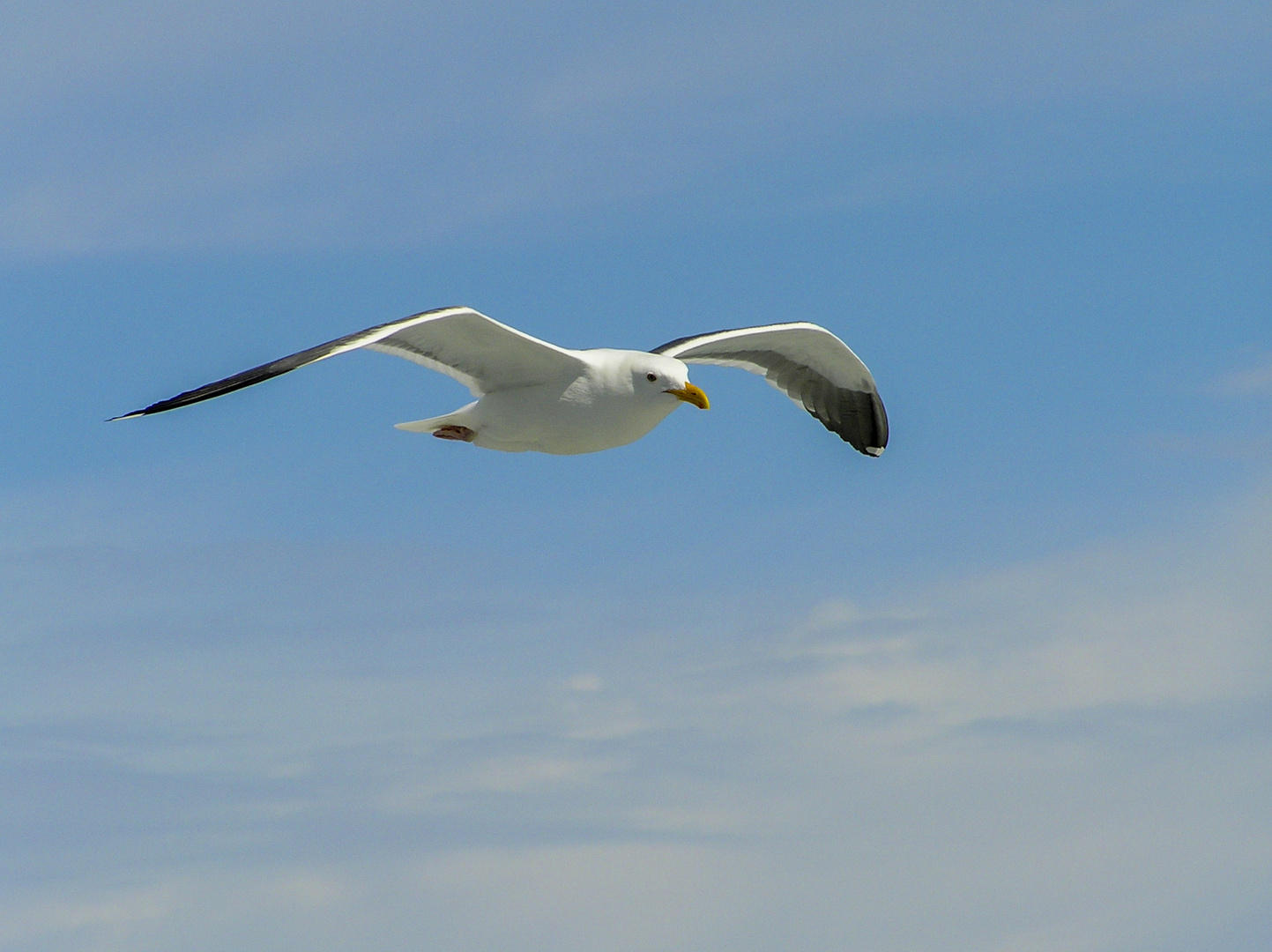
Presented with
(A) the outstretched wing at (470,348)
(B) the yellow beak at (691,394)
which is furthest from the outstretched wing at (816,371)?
(A) the outstretched wing at (470,348)

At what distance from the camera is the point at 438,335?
15828 mm

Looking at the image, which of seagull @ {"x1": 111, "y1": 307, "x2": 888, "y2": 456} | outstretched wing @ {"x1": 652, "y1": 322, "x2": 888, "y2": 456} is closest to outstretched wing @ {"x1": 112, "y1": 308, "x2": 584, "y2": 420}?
seagull @ {"x1": 111, "y1": 307, "x2": 888, "y2": 456}

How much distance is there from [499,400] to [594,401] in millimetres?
1239

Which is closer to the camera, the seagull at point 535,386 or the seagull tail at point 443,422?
the seagull at point 535,386

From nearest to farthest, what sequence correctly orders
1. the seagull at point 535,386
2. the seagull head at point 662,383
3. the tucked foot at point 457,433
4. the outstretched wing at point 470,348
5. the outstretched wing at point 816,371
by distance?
the outstretched wing at point 470,348, the seagull at point 535,386, the seagull head at point 662,383, the tucked foot at point 457,433, the outstretched wing at point 816,371

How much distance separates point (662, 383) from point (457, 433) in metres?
2.85

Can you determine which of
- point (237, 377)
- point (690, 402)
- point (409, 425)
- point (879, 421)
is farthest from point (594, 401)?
point (879, 421)

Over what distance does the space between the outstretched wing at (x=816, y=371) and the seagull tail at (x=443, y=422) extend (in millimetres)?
4081

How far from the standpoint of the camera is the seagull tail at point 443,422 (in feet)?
55.7

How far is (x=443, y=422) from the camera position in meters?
17.1

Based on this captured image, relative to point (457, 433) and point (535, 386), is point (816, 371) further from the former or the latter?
point (457, 433)

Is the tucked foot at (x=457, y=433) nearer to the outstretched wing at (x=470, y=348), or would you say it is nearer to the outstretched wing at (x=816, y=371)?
the outstretched wing at (x=470, y=348)

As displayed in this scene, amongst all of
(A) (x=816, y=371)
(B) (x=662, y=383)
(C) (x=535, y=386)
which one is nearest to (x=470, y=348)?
(C) (x=535, y=386)

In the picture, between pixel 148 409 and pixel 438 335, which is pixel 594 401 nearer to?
pixel 438 335
